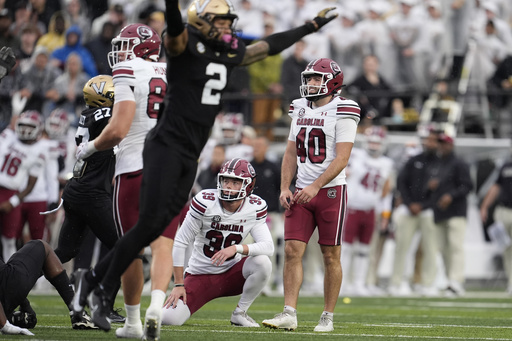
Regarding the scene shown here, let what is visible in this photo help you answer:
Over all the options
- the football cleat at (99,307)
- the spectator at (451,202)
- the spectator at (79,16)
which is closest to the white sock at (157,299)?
the football cleat at (99,307)

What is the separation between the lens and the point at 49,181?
12.7m

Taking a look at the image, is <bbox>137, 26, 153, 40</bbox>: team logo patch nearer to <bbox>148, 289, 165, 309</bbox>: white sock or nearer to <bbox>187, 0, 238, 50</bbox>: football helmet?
<bbox>187, 0, 238, 50</bbox>: football helmet

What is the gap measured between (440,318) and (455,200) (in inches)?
193

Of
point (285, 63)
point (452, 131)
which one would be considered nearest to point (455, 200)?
point (452, 131)

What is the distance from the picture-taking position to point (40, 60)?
1449 cm

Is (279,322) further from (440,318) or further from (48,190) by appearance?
(48,190)

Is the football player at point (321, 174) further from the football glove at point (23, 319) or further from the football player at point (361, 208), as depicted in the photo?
the football player at point (361, 208)

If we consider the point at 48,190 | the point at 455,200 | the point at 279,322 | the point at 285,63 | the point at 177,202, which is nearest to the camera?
the point at 177,202

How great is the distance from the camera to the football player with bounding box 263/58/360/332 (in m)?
7.23

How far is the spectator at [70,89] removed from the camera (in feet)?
46.8

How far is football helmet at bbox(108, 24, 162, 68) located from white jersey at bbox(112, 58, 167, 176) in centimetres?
33

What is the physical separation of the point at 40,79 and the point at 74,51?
0.72 m

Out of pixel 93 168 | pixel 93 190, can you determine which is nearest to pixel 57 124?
pixel 93 168

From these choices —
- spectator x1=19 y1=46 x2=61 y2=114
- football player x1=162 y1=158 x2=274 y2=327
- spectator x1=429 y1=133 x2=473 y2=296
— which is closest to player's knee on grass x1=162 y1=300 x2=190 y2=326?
football player x1=162 y1=158 x2=274 y2=327
